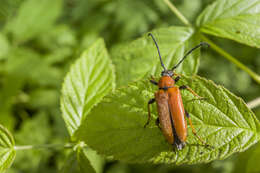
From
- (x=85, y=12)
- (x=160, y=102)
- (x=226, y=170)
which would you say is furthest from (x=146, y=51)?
(x=85, y=12)

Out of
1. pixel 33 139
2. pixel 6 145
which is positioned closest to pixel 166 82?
pixel 6 145

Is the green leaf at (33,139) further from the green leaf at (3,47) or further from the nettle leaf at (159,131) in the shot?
the nettle leaf at (159,131)

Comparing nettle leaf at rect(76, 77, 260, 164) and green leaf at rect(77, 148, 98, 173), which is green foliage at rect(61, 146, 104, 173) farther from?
nettle leaf at rect(76, 77, 260, 164)

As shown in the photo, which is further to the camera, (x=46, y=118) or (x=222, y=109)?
(x=46, y=118)

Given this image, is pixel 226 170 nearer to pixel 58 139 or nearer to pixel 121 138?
pixel 58 139

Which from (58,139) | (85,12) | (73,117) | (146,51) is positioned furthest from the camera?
(85,12)

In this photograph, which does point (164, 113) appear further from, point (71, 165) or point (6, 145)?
point (6, 145)
